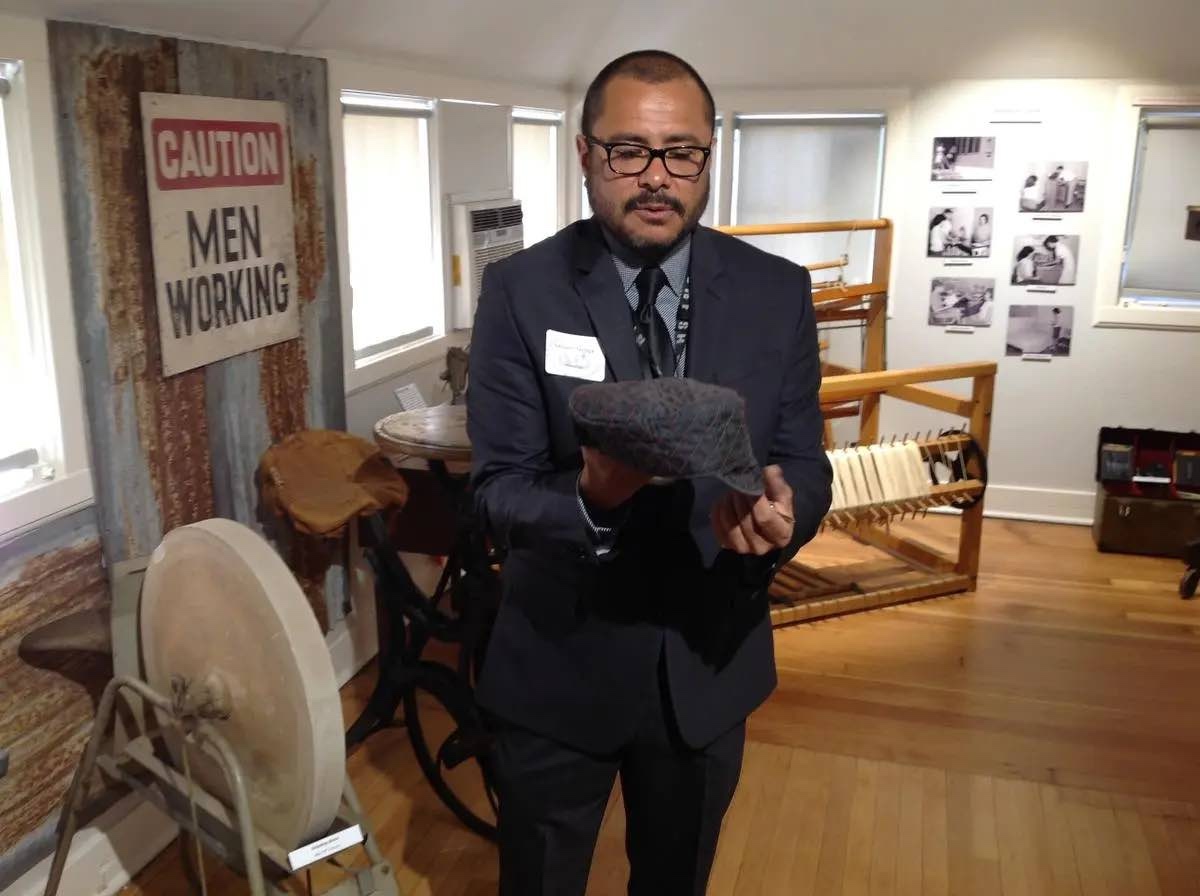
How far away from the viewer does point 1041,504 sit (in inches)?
182

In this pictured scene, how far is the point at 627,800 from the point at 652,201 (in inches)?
32.6

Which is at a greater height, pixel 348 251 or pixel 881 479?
pixel 348 251

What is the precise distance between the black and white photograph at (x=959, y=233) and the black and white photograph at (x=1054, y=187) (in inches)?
6.8

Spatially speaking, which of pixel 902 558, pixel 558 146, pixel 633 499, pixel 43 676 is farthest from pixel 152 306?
pixel 902 558

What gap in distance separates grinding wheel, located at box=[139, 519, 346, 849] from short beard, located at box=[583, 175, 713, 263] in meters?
0.67

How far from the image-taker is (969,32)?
4199 mm

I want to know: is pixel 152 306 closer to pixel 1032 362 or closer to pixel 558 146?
pixel 558 146

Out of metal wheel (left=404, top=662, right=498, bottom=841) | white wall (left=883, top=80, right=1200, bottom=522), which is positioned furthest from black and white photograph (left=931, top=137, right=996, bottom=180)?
metal wheel (left=404, top=662, right=498, bottom=841)

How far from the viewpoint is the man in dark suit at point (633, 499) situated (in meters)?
1.18

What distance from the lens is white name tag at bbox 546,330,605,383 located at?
121 cm

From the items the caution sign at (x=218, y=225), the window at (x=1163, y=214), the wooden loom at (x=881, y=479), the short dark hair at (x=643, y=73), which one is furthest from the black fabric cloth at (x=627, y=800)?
the window at (x=1163, y=214)

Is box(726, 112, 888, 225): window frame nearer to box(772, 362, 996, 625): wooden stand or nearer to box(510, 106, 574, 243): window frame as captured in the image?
box(510, 106, 574, 243): window frame

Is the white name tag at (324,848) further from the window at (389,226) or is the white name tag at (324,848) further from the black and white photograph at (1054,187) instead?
the black and white photograph at (1054,187)

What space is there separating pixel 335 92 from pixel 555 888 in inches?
87.6
